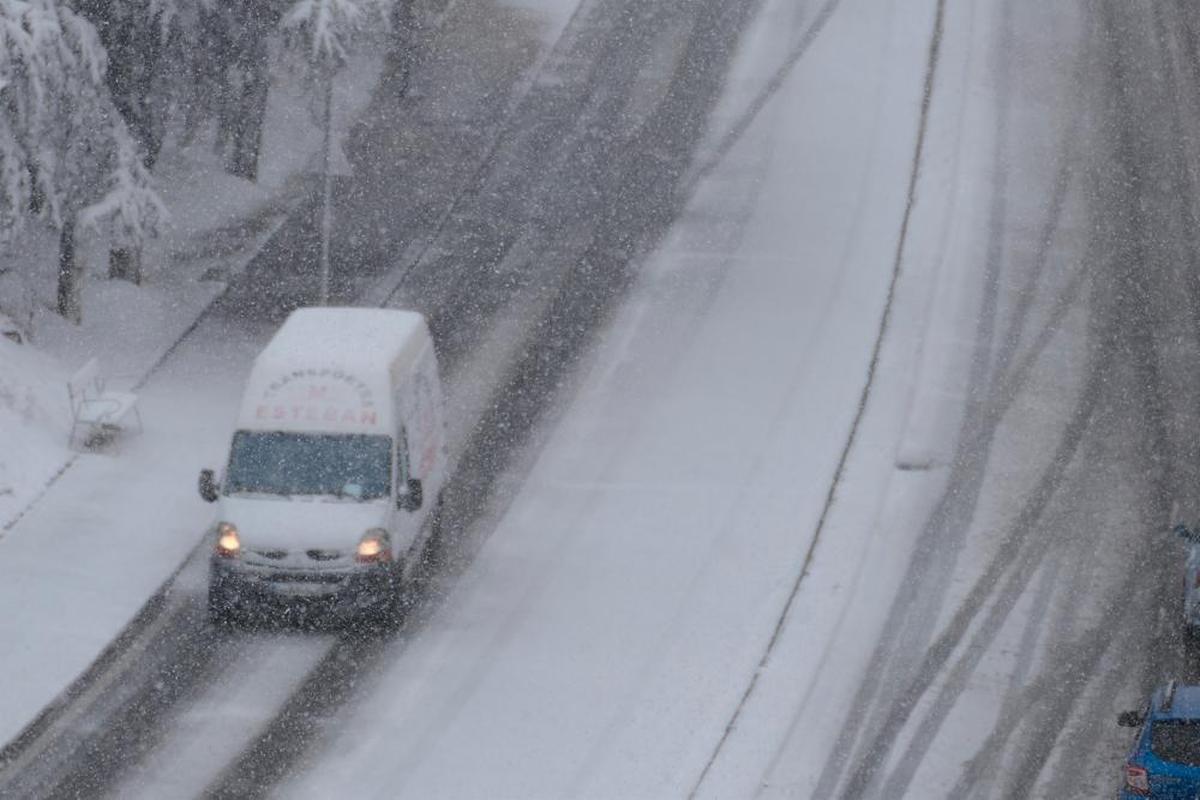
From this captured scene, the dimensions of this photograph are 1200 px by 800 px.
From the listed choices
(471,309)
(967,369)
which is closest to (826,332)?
(967,369)

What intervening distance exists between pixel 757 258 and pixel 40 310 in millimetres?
10538

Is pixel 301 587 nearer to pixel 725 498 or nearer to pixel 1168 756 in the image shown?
pixel 725 498

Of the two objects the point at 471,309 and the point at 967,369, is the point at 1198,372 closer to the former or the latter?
the point at 967,369

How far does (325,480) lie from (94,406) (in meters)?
5.22

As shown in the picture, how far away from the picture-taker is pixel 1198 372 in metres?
28.2

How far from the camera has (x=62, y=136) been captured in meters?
26.0

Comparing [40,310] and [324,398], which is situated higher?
[324,398]

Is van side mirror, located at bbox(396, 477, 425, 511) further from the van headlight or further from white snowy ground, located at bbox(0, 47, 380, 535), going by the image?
white snowy ground, located at bbox(0, 47, 380, 535)

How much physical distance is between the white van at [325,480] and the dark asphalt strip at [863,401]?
3.80 meters

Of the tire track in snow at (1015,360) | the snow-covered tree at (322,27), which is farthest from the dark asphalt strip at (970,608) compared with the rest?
the snow-covered tree at (322,27)

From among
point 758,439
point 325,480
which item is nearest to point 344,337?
point 325,480

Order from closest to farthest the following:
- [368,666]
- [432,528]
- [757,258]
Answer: [368,666], [432,528], [757,258]

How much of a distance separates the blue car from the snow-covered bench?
13465mm

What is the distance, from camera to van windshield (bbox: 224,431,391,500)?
2136 cm
